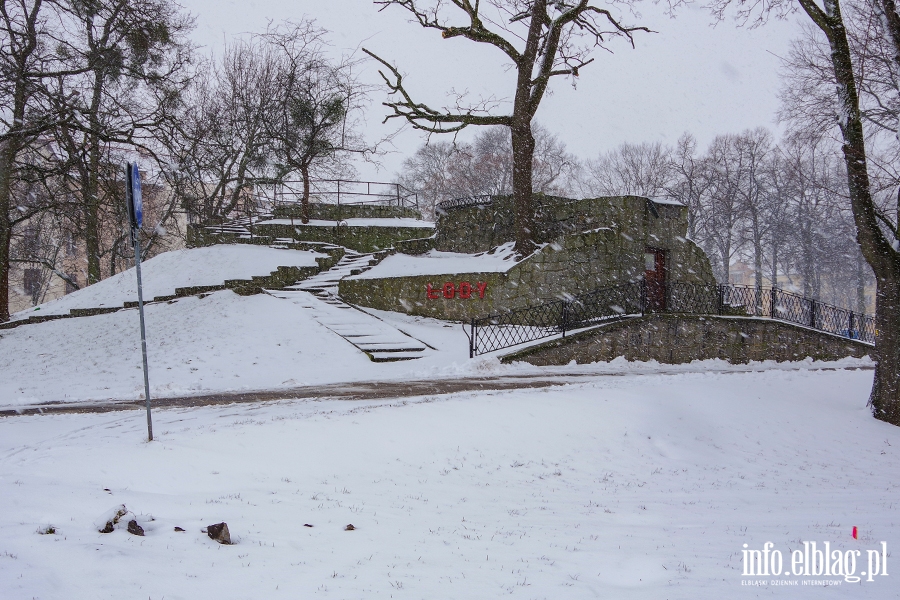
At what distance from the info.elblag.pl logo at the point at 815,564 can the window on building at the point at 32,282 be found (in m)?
40.5

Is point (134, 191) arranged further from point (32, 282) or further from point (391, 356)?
point (32, 282)

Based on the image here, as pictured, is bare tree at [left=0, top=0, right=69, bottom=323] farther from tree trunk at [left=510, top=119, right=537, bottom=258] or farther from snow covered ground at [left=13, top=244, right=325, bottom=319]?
tree trunk at [left=510, top=119, right=537, bottom=258]

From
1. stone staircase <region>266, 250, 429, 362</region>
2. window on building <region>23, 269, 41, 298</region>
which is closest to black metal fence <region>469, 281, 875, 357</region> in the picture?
stone staircase <region>266, 250, 429, 362</region>

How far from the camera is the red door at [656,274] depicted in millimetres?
17719

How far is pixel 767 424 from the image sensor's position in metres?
9.27

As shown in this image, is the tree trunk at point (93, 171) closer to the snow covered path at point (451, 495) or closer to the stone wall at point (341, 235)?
the snow covered path at point (451, 495)

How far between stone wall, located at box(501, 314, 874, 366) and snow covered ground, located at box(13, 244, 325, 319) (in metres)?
11.2

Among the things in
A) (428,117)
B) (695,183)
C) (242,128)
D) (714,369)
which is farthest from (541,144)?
(714,369)

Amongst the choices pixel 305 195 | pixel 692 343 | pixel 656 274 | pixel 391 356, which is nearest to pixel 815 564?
pixel 391 356

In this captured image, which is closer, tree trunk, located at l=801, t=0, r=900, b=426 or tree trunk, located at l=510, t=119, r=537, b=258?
tree trunk, located at l=801, t=0, r=900, b=426

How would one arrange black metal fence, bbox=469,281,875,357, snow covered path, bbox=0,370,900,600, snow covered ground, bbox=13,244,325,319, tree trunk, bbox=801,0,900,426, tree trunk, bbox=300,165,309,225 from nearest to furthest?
snow covered path, bbox=0,370,900,600 < tree trunk, bbox=801,0,900,426 < black metal fence, bbox=469,281,875,357 < snow covered ground, bbox=13,244,325,319 < tree trunk, bbox=300,165,309,225

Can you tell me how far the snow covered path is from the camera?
316 centimetres

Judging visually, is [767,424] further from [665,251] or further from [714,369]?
[665,251]

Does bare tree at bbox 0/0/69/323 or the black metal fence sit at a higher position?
bare tree at bbox 0/0/69/323
